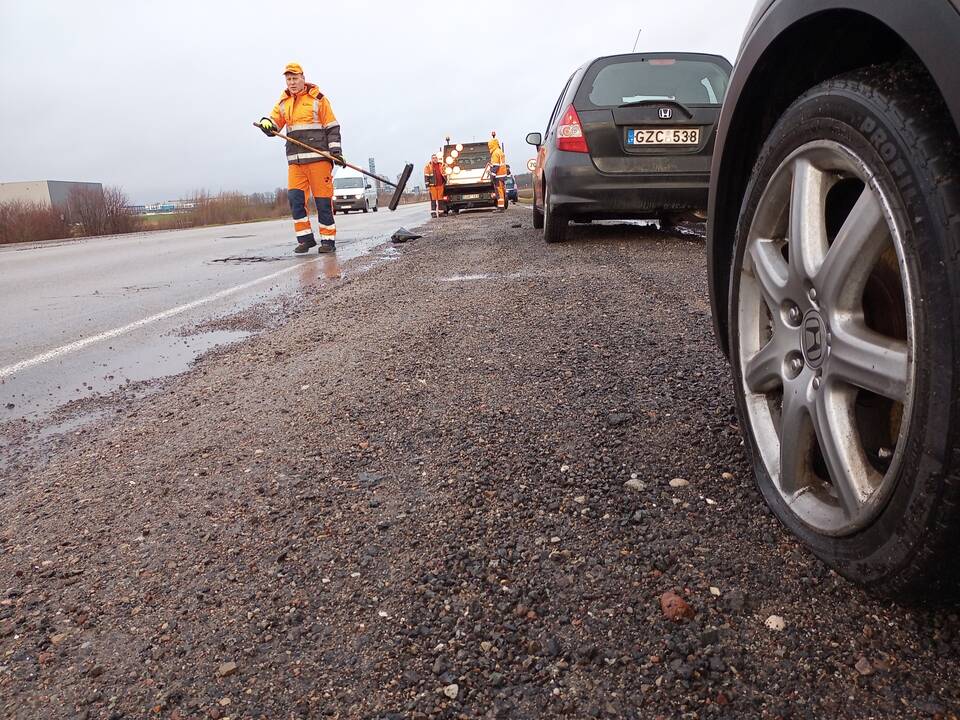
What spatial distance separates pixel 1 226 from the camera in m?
24.9

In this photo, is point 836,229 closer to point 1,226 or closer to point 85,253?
point 85,253

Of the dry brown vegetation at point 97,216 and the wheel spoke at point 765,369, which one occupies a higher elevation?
the dry brown vegetation at point 97,216

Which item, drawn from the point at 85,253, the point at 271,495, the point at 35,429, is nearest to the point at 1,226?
the point at 85,253

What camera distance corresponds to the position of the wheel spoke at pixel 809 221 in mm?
1558

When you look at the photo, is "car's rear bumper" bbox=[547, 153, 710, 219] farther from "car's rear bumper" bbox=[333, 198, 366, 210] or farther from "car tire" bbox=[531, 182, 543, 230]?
"car's rear bumper" bbox=[333, 198, 366, 210]

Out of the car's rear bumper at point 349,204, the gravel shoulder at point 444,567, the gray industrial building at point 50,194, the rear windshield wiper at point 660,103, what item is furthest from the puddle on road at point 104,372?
the car's rear bumper at point 349,204

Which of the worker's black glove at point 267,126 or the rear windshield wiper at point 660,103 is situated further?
the worker's black glove at point 267,126

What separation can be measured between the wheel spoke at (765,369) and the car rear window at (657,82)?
546cm

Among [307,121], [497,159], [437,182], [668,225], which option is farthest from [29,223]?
[668,225]

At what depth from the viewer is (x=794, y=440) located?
5.27 feet

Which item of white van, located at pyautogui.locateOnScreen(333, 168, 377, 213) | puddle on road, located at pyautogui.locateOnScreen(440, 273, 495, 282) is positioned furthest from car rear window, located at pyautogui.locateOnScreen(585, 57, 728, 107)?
white van, located at pyautogui.locateOnScreen(333, 168, 377, 213)

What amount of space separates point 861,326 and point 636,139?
18.7 ft

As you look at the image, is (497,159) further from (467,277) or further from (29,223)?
(467,277)

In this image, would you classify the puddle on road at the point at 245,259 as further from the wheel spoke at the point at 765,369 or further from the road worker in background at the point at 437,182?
the road worker in background at the point at 437,182
